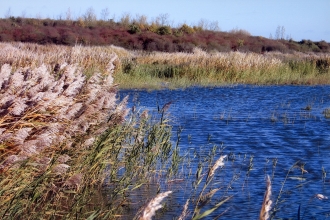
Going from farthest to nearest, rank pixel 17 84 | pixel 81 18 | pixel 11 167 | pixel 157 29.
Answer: pixel 81 18, pixel 157 29, pixel 17 84, pixel 11 167

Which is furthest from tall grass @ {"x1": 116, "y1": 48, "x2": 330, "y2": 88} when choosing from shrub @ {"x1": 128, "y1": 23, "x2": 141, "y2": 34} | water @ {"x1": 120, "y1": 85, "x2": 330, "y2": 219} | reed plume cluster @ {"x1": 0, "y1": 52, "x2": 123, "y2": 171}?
shrub @ {"x1": 128, "y1": 23, "x2": 141, "y2": 34}

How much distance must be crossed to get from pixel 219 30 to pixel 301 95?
155ft

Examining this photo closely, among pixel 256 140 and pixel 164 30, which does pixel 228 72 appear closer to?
pixel 256 140

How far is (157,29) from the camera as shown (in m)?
60.1

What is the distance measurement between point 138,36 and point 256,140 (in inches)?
1716

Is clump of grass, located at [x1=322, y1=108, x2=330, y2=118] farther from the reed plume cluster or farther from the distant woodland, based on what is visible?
the distant woodland

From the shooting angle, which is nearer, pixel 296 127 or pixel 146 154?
pixel 146 154

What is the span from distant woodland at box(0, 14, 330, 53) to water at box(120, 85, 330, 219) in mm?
26658

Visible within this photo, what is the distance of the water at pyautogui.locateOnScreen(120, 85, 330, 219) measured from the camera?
7711mm

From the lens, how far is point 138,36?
55.2 m

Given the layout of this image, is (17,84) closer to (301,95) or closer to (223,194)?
(223,194)

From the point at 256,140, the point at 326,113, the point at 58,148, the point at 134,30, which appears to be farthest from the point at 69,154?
the point at 134,30

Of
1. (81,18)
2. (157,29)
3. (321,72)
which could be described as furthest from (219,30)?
(321,72)

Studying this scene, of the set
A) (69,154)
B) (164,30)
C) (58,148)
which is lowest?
(69,154)
